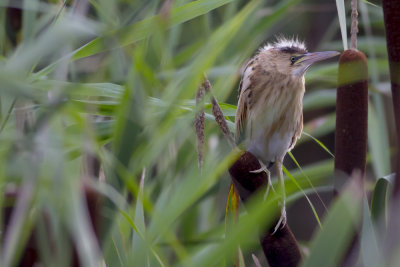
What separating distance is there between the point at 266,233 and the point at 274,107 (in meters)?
0.63

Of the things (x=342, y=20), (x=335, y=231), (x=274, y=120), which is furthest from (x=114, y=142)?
(x=274, y=120)

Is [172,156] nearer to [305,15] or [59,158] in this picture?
[59,158]

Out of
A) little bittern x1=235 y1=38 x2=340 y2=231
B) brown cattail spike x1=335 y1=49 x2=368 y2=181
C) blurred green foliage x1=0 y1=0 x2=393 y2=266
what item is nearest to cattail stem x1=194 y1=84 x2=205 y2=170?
blurred green foliage x1=0 y1=0 x2=393 y2=266

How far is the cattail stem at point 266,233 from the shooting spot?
884mm

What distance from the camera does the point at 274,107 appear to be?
1504 mm

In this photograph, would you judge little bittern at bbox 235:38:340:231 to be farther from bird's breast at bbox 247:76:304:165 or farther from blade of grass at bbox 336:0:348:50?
blade of grass at bbox 336:0:348:50

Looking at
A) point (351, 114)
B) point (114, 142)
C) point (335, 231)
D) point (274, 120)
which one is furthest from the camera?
point (274, 120)

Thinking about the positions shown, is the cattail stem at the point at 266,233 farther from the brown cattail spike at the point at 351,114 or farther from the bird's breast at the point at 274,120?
the bird's breast at the point at 274,120

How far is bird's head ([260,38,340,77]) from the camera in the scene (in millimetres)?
1496

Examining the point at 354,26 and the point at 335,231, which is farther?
the point at 354,26

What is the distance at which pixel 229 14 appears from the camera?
1.36 m

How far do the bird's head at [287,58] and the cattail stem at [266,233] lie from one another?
573 mm

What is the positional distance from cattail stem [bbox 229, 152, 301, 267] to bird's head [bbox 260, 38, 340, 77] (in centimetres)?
57

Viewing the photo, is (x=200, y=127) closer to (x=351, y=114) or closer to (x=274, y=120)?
(x=351, y=114)
